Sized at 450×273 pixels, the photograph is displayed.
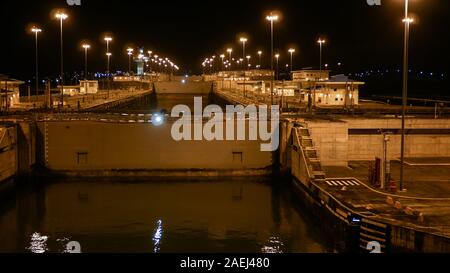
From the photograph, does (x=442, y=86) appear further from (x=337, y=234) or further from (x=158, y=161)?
(x=337, y=234)

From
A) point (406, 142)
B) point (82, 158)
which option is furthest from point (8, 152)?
point (406, 142)

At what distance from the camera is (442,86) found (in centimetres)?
14638

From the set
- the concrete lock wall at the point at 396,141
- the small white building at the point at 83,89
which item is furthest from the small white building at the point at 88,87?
the concrete lock wall at the point at 396,141

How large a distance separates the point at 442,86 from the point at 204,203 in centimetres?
12611

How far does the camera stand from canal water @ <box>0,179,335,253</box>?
25.2 metres

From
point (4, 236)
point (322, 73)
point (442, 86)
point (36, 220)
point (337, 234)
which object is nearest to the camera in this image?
point (337, 234)

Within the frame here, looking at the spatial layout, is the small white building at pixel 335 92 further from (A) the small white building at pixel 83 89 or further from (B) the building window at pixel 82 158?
(A) the small white building at pixel 83 89

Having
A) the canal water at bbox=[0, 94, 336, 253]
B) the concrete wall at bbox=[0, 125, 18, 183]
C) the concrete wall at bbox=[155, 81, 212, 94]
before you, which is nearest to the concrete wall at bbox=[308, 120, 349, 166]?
the canal water at bbox=[0, 94, 336, 253]

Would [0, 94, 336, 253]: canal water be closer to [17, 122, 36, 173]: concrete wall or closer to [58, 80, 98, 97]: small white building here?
[17, 122, 36, 173]: concrete wall

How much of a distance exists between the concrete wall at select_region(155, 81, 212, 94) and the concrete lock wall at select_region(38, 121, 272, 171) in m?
95.4

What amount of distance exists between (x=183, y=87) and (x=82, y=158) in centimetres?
9636

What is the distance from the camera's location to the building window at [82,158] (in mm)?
38719

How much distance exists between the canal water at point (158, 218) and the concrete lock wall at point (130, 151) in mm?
1490
